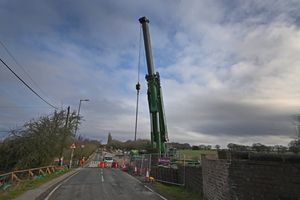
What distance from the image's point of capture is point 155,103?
2803 cm

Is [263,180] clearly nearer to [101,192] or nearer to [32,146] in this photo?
[101,192]

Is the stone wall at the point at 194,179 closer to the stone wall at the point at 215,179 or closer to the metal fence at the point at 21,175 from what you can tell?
the stone wall at the point at 215,179

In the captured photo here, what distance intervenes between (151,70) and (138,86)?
8.12 m

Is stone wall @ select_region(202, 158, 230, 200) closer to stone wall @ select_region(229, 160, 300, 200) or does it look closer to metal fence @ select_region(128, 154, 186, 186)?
stone wall @ select_region(229, 160, 300, 200)

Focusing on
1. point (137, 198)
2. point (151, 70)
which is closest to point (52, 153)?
point (151, 70)

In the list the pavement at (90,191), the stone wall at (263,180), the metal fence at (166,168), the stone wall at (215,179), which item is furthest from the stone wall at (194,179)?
the stone wall at (263,180)

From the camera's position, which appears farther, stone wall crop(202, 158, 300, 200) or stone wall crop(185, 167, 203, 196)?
stone wall crop(185, 167, 203, 196)

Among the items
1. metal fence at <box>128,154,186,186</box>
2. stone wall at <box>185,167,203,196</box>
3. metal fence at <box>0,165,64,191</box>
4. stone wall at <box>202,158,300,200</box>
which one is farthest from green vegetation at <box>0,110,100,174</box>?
stone wall at <box>202,158,300,200</box>

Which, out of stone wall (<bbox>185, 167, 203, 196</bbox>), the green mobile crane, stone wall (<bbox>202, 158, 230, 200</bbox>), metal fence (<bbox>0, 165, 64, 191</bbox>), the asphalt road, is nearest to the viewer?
stone wall (<bbox>202, 158, 230, 200</bbox>)

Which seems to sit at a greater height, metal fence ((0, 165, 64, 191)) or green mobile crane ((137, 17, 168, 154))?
green mobile crane ((137, 17, 168, 154))

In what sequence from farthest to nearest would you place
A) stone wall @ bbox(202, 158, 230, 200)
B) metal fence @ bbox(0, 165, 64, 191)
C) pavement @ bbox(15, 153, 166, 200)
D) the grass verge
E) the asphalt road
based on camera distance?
metal fence @ bbox(0, 165, 64, 191)
the asphalt road
pavement @ bbox(15, 153, 166, 200)
the grass verge
stone wall @ bbox(202, 158, 230, 200)

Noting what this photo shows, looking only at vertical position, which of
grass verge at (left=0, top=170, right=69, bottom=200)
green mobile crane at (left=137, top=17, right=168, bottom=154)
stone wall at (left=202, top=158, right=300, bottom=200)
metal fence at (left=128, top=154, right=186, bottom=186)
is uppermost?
green mobile crane at (left=137, top=17, right=168, bottom=154)

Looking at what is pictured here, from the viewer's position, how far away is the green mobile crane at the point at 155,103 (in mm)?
28000

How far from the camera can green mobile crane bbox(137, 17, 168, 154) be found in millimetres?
28000
